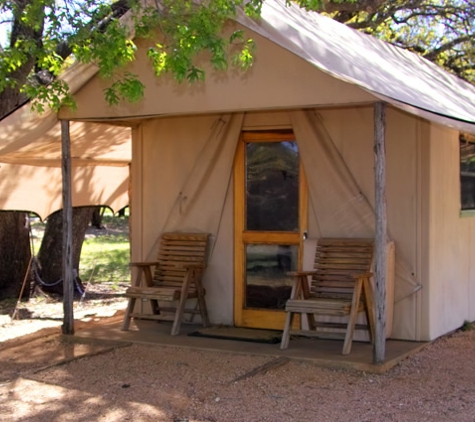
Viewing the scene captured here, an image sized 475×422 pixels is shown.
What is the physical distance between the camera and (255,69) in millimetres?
6367

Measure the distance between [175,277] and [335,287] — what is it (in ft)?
5.78

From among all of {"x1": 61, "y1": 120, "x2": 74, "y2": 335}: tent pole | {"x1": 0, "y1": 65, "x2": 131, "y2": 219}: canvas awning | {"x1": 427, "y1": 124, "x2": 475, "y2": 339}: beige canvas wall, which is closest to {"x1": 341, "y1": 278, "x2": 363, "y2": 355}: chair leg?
{"x1": 427, "y1": 124, "x2": 475, "y2": 339}: beige canvas wall

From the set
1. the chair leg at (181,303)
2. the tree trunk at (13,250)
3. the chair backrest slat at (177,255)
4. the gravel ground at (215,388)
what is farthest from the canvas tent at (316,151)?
the tree trunk at (13,250)

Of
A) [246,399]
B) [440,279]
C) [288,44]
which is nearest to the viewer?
[246,399]

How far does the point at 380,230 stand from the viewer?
19.6ft

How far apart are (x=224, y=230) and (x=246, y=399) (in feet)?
9.45

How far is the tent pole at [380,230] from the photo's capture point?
19.5 ft

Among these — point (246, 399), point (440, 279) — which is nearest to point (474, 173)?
point (440, 279)

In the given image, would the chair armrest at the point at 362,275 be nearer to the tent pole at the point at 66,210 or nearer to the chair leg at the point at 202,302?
the chair leg at the point at 202,302

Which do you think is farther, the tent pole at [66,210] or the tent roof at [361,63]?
the tent pole at [66,210]

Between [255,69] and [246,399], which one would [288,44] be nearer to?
[255,69]

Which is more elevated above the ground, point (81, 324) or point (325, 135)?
point (325, 135)

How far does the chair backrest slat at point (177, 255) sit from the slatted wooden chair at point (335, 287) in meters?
1.25

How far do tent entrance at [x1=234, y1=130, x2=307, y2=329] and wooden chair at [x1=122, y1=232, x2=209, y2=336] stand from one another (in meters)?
0.41
